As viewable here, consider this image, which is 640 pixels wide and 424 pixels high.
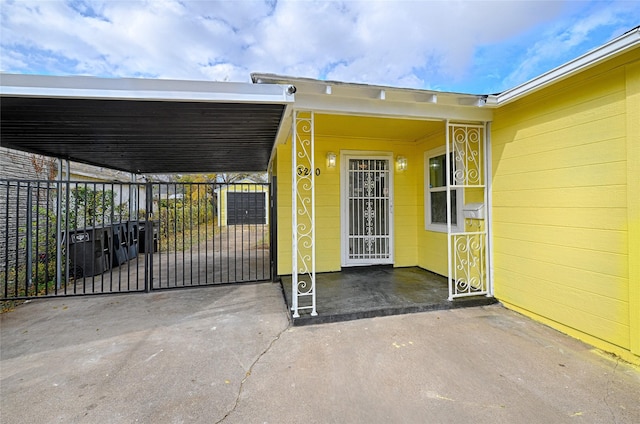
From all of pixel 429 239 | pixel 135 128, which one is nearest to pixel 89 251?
pixel 135 128

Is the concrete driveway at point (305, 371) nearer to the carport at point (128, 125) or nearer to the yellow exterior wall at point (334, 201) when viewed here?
the carport at point (128, 125)

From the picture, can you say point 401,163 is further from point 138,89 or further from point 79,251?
point 79,251

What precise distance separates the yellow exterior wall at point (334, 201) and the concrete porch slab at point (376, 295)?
40 cm

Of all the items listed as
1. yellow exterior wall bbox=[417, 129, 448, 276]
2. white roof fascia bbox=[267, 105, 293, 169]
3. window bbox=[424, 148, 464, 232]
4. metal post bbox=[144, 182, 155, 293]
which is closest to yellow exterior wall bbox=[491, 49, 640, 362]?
window bbox=[424, 148, 464, 232]

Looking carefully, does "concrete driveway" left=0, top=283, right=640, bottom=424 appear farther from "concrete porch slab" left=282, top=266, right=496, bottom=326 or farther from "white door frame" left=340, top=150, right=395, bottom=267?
"white door frame" left=340, top=150, right=395, bottom=267

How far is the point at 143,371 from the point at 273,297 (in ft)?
6.31

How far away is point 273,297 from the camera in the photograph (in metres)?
3.95

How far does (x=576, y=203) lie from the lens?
260 centimetres

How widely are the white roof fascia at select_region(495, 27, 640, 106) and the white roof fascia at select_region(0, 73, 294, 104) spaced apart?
2.44 metres

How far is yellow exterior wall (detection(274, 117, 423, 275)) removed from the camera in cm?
477

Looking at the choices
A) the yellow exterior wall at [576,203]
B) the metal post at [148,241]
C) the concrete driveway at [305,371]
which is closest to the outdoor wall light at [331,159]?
the yellow exterior wall at [576,203]

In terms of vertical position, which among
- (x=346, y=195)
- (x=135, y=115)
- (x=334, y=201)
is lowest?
(x=334, y=201)

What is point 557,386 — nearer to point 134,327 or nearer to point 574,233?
point 574,233

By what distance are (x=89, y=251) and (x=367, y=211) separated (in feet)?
17.5
